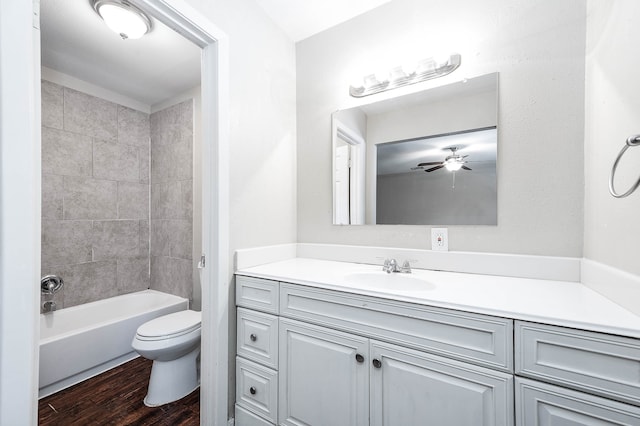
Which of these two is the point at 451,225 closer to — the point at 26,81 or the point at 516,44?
the point at 516,44

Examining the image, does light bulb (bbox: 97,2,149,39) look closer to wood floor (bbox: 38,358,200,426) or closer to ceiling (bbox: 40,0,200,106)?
ceiling (bbox: 40,0,200,106)

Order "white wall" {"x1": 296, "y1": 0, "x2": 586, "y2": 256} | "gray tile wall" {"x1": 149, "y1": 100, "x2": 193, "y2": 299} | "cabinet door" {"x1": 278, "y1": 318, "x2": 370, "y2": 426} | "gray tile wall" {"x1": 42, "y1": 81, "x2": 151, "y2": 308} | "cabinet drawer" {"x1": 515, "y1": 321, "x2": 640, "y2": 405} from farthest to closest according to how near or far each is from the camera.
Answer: "gray tile wall" {"x1": 149, "y1": 100, "x2": 193, "y2": 299} → "gray tile wall" {"x1": 42, "y1": 81, "x2": 151, "y2": 308} → "white wall" {"x1": 296, "y1": 0, "x2": 586, "y2": 256} → "cabinet door" {"x1": 278, "y1": 318, "x2": 370, "y2": 426} → "cabinet drawer" {"x1": 515, "y1": 321, "x2": 640, "y2": 405}

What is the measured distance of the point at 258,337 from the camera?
1347 millimetres

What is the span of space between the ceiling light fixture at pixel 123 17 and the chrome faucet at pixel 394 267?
204 cm

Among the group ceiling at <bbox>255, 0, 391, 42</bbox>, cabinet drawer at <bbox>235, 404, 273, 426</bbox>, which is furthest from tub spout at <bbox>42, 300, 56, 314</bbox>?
ceiling at <bbox>255, 0, 391, 42</bbox>

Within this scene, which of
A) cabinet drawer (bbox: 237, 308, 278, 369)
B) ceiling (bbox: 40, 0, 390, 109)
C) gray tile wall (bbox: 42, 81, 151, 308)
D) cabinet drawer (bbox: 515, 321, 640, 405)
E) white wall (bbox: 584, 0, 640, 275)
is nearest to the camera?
cabinet drawer (bbox: 515, 321, 640, 405)

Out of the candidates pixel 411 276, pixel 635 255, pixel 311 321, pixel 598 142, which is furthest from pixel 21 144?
pixel 598 142

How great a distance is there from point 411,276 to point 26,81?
5.31 ft

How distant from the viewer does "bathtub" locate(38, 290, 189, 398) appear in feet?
5.74

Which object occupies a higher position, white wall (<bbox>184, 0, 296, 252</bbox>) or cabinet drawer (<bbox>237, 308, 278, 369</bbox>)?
white wall (<bbox>184, 0, 296, 252</bbox>)

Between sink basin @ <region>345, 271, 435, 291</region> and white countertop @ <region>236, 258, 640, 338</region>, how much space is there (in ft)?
0.07

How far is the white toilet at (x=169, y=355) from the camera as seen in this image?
1.62 metres

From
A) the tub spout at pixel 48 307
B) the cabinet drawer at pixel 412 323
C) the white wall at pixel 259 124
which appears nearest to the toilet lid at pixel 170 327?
the white wall at pixel 259 124

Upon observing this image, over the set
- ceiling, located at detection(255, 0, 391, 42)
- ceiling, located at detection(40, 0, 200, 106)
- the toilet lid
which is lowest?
the toilet lid
